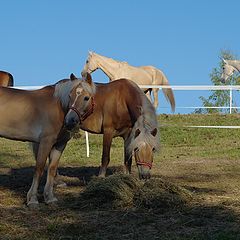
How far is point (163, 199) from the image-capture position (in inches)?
233

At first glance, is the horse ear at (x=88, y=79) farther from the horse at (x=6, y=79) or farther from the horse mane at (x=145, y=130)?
the horse at (x=6, y=79)

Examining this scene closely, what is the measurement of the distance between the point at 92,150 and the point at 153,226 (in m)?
7.66

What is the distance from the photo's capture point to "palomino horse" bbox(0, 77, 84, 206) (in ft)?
20.4

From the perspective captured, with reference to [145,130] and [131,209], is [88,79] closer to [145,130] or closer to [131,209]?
[145,130]

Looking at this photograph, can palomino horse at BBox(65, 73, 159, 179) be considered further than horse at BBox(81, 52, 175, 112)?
No

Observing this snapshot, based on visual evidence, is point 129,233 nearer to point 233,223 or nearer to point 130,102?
point 233,223

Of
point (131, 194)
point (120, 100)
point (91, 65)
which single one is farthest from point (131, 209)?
point (91, 65)

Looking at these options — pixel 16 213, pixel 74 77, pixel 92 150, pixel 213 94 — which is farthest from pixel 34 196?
pixel 213 94

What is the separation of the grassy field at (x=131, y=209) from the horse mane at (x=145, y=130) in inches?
31.0

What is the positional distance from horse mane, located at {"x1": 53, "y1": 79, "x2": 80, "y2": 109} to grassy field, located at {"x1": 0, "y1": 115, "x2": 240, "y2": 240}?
1.14 m

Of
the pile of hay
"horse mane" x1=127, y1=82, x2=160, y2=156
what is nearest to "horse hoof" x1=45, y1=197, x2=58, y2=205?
the pile of hay

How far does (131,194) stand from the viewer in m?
6.08

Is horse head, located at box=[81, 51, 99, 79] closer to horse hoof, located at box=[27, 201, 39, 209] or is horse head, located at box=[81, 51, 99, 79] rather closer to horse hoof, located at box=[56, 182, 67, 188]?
horse hoof, located at box=[56, 182, 67, 188]

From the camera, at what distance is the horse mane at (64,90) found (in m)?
6.27
